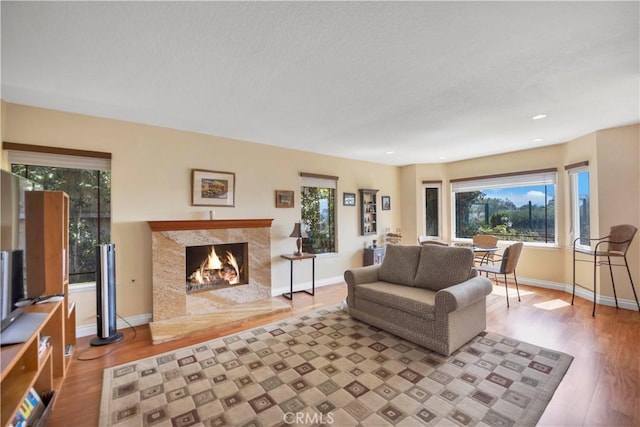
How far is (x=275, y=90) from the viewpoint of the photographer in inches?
99.7

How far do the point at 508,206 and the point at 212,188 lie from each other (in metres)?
5.41

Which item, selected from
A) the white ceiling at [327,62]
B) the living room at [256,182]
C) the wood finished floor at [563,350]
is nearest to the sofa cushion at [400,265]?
the wood finished floor at [563,350]

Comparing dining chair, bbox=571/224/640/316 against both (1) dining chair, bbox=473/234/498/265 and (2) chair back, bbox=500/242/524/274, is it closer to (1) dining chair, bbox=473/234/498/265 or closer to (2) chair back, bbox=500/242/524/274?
(2) chair back, bbox=500/242/524/274

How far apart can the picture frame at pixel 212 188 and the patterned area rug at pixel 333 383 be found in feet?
6.14

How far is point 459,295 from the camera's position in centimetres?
249

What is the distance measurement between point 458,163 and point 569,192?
1.96 m

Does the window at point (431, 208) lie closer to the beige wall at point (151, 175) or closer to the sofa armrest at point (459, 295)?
the beige wall at point (151, 175)

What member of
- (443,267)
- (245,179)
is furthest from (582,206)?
(245,179)

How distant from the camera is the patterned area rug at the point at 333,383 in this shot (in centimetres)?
178

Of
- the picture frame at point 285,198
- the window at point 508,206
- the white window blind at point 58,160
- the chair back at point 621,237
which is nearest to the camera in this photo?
the white window blind at point 58,160

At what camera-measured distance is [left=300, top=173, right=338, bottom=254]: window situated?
4957 mm

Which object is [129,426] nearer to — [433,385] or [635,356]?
[433,385]

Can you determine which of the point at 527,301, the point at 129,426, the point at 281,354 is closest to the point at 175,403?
the point at 129,426

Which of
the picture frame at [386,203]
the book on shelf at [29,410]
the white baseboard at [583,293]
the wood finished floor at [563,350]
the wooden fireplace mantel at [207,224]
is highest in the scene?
the picture frame at [386,203]
